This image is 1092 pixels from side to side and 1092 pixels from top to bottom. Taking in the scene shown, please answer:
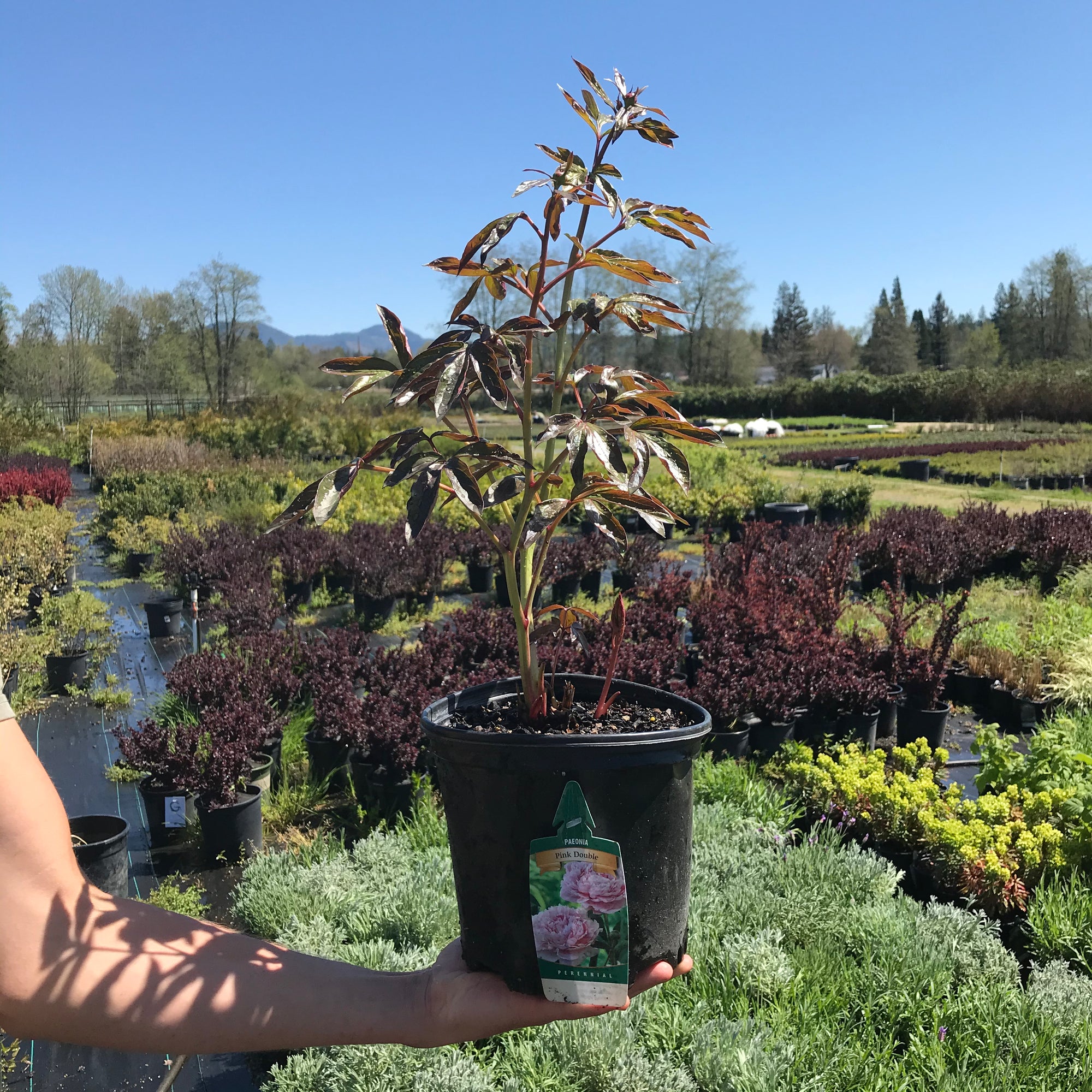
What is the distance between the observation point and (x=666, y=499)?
36.5ft

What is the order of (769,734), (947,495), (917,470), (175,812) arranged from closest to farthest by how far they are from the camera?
(175,812), (769,734), (947,495), (917,470)

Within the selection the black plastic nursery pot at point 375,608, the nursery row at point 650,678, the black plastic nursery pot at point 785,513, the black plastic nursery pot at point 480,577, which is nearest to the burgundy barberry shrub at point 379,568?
the black plastic nursery pot at point 375,608

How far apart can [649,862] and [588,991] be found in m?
0.17

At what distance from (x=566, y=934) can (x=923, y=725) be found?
4.49m

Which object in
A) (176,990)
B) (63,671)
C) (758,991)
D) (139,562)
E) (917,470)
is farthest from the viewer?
(917,470)

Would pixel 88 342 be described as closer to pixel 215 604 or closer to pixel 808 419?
pixel 215 604

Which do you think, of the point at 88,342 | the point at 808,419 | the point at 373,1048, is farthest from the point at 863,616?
the point at 808,419

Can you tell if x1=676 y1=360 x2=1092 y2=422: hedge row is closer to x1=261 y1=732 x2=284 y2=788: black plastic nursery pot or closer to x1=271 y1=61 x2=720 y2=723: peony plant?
x1=261 y1=732 x2=284 y2=788: black plastic nursery pot

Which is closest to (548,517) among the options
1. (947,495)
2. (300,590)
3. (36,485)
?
(300,590)

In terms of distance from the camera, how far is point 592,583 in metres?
8.13

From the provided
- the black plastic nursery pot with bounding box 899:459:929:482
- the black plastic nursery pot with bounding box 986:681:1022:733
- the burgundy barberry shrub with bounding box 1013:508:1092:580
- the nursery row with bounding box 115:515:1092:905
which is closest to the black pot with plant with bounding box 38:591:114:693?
the nursery row with bounding box 115:515:1092:905

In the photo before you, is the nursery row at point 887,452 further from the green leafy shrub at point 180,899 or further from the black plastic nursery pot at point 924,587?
the green leafy shrub at point 180,899

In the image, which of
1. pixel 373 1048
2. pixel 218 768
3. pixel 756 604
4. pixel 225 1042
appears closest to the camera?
pixel 225 1042

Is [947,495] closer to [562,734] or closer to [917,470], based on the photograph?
[917,470]
